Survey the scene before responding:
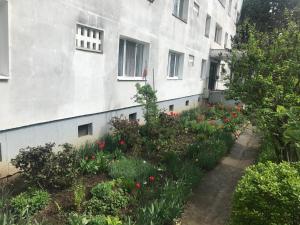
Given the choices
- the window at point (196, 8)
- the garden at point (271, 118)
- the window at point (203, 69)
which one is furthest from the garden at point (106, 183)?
the window at point (203, 69)

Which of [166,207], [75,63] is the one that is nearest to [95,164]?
[166,207]

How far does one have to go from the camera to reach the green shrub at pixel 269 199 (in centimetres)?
308

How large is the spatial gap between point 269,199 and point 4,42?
4800mm

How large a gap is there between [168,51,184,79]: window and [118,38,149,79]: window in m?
3.08

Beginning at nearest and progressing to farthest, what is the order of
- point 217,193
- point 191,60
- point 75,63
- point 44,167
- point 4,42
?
point 44,167, point 4,42, point 217,193, point 75,63, point 191,60

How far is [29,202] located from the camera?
416 centimetres

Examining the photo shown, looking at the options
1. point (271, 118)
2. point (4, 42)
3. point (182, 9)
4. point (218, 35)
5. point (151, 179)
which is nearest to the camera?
point (4, 42)

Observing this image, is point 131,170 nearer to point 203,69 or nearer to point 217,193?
point 217,193

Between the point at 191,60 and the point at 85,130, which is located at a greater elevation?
the point at 191,60

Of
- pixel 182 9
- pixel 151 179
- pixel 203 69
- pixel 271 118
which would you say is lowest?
pixel 151 179

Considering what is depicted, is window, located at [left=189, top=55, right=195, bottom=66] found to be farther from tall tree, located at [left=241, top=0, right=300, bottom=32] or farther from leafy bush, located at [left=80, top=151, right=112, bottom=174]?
tall tree, located at [left=241, top=0, right=300, bottom=32]

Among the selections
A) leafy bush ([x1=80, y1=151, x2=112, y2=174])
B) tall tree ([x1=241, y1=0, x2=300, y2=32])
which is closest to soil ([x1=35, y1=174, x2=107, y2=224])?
leafy bush ([x1=80, y1=151, x2=112, y2=174])

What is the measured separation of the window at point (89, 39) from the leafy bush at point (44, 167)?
297 cm

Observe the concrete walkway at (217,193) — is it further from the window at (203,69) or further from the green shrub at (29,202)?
the window at (203,69)
